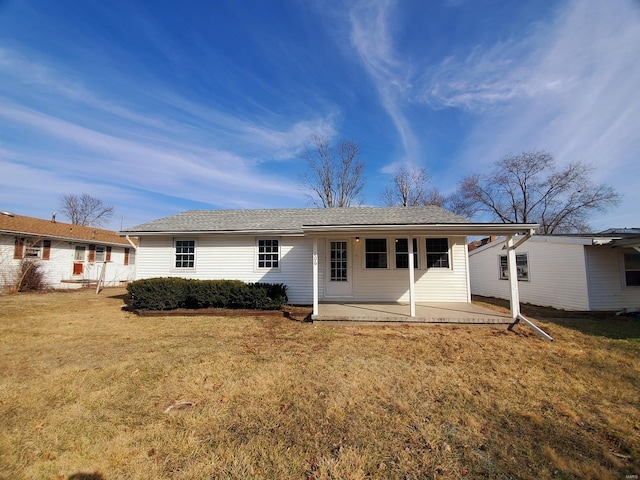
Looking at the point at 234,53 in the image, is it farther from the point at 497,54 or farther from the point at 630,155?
the point at 630,155

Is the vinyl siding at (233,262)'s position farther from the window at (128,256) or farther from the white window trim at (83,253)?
the window at (128,256)

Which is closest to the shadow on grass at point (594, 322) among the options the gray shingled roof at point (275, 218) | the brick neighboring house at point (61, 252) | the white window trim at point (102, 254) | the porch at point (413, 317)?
the porch at point (413, 317)

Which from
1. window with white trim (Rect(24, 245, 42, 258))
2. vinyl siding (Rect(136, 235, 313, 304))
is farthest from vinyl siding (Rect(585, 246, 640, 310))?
window with white trim (Rect(24, 245, 42, 258))

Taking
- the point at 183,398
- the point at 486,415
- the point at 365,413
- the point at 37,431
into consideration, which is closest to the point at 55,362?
the point at 37,431

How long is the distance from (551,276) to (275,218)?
461 inches

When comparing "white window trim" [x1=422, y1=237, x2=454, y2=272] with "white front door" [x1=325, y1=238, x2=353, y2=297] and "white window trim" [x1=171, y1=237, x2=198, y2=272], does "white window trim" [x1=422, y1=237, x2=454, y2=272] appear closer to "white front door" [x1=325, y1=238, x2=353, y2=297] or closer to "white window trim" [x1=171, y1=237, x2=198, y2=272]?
"white front door" [x1=325, y1=238, x2=353, y2=297]

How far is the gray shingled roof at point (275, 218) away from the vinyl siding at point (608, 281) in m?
4.96

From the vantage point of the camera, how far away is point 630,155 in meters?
14.1

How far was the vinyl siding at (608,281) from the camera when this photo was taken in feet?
32.8

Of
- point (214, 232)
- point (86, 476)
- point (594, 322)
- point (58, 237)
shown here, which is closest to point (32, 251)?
point (58, 237)

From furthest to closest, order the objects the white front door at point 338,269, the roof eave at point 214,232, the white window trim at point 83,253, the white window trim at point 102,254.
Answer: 1. the white window trim at point 102,254
2. the white window trim at point 83,253
3. the roof eave at point 214,232
4. the white front door at point 338,269

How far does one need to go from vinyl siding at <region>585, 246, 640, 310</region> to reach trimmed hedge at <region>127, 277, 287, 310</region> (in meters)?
11.0

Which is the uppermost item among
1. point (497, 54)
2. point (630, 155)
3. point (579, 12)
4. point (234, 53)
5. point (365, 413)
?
point (234, 53)

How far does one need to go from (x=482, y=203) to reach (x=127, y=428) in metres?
32.8
